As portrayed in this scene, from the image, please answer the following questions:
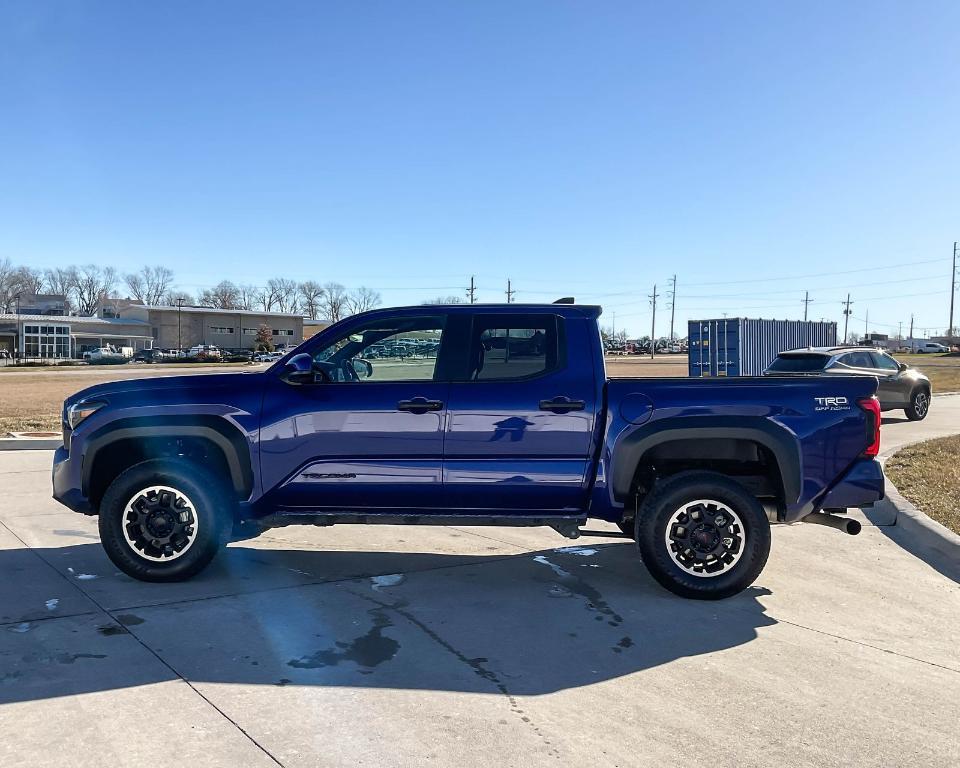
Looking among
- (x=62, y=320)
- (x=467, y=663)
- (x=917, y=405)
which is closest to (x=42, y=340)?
(x=62, y=320)

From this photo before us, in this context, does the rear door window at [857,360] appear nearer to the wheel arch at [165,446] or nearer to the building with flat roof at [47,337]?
the wheel arch at [165,446]

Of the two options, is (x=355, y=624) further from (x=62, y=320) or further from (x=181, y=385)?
(x=62, y=320)

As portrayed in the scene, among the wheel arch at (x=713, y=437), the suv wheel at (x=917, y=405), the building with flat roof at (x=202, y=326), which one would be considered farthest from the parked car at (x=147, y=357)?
the wheel arch at (x=713, y=437)

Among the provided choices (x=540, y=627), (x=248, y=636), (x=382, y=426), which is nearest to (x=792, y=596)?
(x=540, y=627)

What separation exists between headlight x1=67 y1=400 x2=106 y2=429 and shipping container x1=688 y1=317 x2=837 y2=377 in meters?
23.6

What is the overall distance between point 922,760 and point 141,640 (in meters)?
3.78

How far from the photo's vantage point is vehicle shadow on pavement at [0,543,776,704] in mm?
4055

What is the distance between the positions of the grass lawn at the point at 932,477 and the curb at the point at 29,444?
11866 millimetres

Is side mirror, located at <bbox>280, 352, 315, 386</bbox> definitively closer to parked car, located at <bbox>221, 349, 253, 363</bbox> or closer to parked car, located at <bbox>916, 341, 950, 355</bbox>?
parked car, located at <bbox>221, 349, 253, 363</bbox>

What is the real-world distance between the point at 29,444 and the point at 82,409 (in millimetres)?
8820

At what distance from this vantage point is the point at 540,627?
4.80 m

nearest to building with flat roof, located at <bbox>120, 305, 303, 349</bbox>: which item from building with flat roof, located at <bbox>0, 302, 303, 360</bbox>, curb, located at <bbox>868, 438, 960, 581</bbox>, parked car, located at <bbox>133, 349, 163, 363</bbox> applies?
building with flat roof, located at <bbox>0, 302, 303, 360</bbox>

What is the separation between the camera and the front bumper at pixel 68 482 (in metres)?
5.68

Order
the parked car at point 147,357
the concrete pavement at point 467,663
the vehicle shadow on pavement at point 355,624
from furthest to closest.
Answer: the parked car at point 147,357 → the vehicle shadow on pavement at point 355,624 → the concrete pavement at point 467,663
